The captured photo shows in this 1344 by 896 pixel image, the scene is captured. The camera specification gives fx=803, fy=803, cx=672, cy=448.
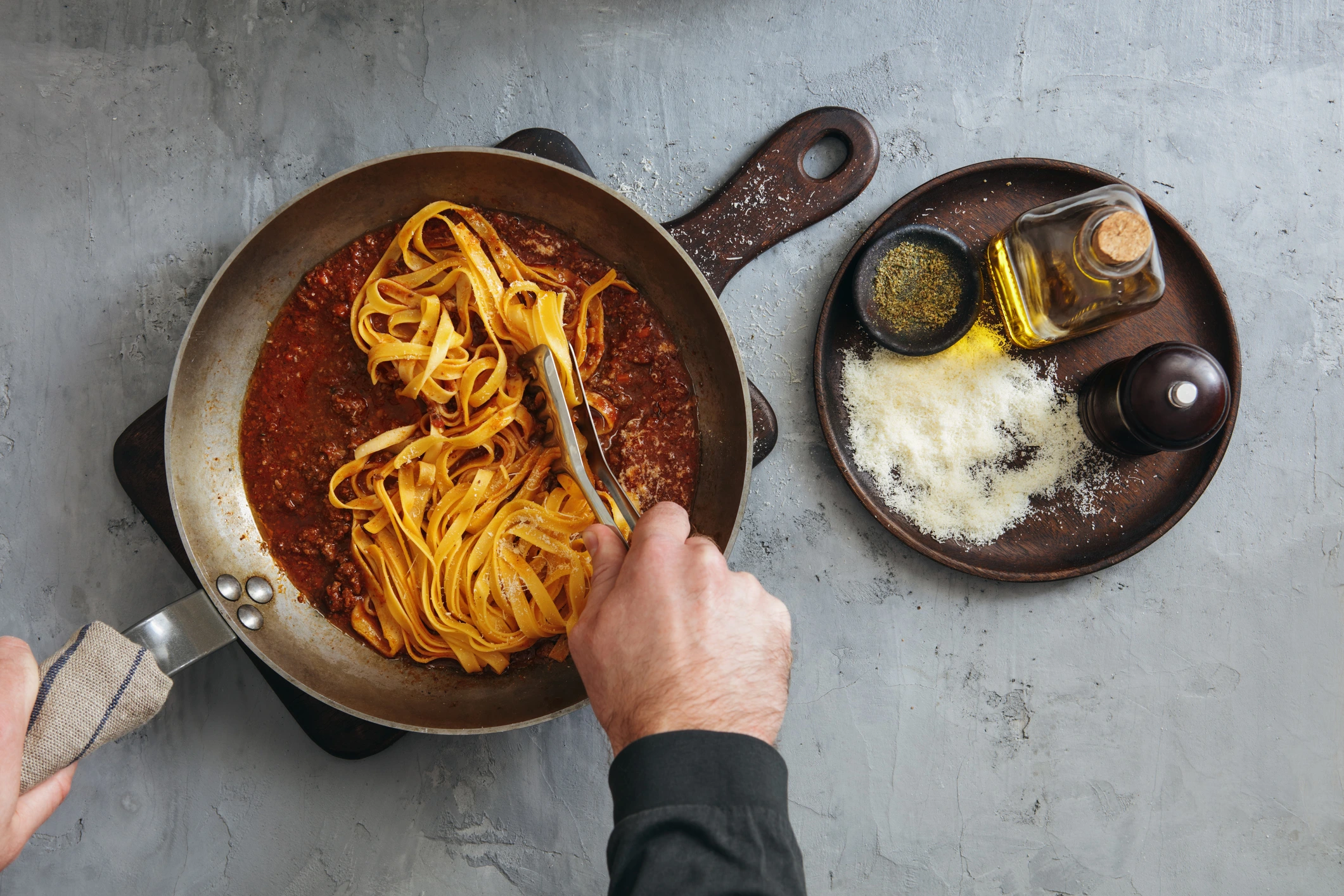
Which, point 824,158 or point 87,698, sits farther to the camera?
point 824,158

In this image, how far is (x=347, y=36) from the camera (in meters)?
2.43

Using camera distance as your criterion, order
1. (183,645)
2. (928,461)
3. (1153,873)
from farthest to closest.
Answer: (1153,873)
(928,461)
(183,645)

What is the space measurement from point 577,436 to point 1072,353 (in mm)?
1504

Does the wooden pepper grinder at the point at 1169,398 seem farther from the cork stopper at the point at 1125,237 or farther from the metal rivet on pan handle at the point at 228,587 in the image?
the metal rivet on pan handle at the point at 228,587

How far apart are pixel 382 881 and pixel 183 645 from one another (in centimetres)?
95

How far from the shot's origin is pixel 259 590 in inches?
87.4

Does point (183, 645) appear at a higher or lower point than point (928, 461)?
higher

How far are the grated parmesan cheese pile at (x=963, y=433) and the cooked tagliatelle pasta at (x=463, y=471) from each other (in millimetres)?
812

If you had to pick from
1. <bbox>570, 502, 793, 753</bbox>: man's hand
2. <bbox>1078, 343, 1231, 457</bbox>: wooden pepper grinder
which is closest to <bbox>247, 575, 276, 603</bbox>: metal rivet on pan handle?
<bbox>570, 502, 793, 753</bbox>: man's hand

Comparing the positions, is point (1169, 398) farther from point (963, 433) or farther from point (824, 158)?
point (824, 158)

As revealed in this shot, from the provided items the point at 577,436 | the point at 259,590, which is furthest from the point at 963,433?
the point at 259,590

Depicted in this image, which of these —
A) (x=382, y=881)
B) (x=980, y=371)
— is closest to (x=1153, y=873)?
(x=980, y=371)

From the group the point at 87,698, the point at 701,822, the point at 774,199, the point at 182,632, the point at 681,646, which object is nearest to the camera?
the point at 701,822

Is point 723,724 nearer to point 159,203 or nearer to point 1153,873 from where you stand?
point 1153,873
